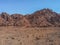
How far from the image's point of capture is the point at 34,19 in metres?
61.9

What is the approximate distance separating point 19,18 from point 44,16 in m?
7.23

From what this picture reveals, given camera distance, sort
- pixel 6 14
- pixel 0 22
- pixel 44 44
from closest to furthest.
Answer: pixel 44 44
pixel 0 22
pixel 6 14

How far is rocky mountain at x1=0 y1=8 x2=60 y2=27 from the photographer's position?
58.8 m

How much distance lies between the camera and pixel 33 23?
6109cm

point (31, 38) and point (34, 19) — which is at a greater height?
point (34, 19)

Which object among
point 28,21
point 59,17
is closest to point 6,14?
point 28,21

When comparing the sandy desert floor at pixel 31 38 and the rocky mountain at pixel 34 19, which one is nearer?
the sandy desert floor at pixel 31 38

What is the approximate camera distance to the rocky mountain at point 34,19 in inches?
2317

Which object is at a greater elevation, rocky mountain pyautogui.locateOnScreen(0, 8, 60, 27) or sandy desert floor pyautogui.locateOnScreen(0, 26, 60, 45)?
rocky mountain pyautogui.locateOnScreen(0, 8, 60, 27)

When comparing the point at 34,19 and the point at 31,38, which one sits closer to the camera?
Answer: the point at 31,38

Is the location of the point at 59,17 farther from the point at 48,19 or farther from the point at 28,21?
the point at 28,21

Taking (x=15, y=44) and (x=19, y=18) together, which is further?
(x=19, y=18)

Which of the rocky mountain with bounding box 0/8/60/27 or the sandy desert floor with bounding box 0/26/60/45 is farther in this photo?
the rocky mountain with bounding box 0/8/60/27

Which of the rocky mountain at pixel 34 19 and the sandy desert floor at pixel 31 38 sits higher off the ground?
the rocky mountain at pixel 34 19
